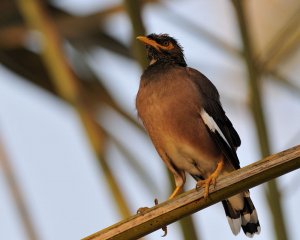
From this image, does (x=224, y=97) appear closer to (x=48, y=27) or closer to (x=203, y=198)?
(x=48, y=27)

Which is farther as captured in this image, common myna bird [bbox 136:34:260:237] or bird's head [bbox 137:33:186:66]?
bird's head [bbox 137:33:186:66]

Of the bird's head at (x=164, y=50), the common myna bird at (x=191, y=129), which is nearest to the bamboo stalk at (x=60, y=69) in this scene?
the common myna bird at (x=191, y=129)

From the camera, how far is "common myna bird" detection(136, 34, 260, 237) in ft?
11.1

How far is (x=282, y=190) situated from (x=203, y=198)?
1.97ft

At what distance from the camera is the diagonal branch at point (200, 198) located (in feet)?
6.53

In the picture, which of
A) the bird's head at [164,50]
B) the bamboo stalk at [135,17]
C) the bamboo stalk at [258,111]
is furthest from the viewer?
the bird's head at [164,50]

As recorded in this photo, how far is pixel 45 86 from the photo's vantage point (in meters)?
3.86

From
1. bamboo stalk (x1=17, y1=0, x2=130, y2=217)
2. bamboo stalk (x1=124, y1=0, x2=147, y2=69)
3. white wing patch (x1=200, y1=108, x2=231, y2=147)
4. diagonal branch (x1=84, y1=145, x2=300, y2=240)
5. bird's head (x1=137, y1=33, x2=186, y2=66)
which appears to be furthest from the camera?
bird's head (x1=137, y1=33, x2=186, y2=66)

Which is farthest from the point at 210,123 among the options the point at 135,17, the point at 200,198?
the point at 200,198

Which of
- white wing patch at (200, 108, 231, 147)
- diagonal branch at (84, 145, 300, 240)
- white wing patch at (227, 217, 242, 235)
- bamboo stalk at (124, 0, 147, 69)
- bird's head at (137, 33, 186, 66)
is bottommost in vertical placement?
diagonal branch at (84, 145, 300, 240)

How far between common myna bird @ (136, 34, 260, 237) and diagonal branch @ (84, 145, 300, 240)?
3.66 feet

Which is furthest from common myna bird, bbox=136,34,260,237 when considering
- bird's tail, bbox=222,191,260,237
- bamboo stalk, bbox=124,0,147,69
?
bamboo stalk, bbox=124,0,147,69

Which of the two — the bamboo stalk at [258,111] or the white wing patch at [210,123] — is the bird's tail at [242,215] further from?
the bamboo stalk at [258,111]

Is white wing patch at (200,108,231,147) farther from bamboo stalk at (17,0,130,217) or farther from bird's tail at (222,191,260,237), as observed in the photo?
bamboo stalk at (17,0,130,217)
